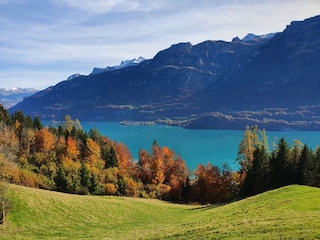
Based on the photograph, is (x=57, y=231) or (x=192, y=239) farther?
(x=57, y=231)

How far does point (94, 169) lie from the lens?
77.1 m

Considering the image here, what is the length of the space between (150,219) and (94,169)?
41.0 metres

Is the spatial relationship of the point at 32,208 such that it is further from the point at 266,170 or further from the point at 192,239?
the point at 266,170

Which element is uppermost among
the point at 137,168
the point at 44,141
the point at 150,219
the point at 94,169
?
the point at 44,141

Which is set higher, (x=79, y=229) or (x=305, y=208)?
(x=305, y=208)

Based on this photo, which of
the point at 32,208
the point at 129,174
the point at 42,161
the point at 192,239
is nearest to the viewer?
the point at 192,239

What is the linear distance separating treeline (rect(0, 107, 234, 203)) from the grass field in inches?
868

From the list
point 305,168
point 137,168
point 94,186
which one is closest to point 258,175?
point 305,168

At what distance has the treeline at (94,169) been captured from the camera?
64.6 meters

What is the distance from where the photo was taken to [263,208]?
3109 cm

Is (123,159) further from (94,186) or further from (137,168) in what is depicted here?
(94,186)

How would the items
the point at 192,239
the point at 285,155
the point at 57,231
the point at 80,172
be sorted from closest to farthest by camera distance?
the point at 192,239 < the point at 57,231 < the point at 285,155 < the point at 80,172

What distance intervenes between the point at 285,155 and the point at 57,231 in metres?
42.9

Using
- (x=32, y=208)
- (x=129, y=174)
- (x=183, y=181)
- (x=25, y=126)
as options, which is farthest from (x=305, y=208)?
Answer: (x=25, y=126)
